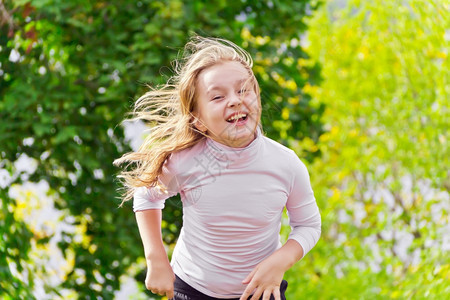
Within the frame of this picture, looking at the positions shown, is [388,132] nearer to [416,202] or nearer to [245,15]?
Result: [416,202]

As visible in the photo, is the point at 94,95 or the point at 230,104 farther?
the point at 94,95

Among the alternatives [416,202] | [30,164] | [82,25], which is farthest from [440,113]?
[30,164]

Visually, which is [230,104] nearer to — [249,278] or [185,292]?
[249,278]

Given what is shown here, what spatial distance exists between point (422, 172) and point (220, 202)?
3179mm

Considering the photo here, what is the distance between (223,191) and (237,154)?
117 mm

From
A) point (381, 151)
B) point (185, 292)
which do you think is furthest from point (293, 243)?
point (381, 151)

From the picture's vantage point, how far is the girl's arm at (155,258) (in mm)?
1890

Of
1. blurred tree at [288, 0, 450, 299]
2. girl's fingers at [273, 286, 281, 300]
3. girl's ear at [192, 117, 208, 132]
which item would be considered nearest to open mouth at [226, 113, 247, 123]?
girl's ear at [192, 117, 208, 132]

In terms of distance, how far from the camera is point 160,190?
193cm

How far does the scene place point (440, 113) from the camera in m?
4.30

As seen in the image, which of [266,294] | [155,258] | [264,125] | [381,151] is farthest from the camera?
[381,151]

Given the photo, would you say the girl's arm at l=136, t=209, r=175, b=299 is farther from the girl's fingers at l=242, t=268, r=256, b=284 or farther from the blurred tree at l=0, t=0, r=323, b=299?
the blurred tree at l=0, t=0, r=323, b=299

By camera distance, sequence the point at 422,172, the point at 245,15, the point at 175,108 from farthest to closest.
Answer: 1. the point at 422,172
2. the point at 245,15
3. the point at 175,108

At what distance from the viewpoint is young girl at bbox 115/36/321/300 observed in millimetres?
1841
